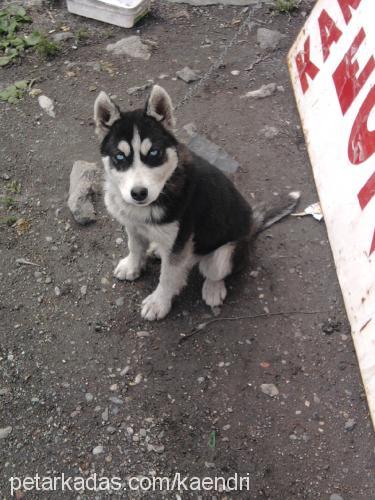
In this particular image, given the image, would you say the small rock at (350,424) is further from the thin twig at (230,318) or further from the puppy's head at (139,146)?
the puppy's head at (139,146)

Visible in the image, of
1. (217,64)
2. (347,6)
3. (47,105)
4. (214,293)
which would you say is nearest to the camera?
(214,293)

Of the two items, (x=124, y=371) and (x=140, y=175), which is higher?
(x=140, y=175)

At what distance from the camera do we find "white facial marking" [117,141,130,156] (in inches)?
127

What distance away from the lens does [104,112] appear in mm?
3371

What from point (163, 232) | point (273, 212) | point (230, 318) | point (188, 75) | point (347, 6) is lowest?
point (230, 318)

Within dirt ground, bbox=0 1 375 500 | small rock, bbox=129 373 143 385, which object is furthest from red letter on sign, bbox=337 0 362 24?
small rock, bbox=129 373 143 385

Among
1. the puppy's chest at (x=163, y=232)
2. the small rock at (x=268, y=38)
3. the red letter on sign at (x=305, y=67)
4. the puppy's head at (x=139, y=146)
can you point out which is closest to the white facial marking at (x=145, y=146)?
the puppy's head at (x=139, y=146)

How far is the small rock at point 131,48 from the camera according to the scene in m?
6.68

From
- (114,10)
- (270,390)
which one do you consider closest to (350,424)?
(270,390)

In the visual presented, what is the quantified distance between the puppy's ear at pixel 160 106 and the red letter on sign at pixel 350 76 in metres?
2.08

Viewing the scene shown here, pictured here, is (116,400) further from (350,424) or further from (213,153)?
(213,153)

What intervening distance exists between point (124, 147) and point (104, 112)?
340mm

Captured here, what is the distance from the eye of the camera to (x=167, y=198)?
3535mm

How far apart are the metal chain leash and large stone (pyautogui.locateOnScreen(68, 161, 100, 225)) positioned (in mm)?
1424
